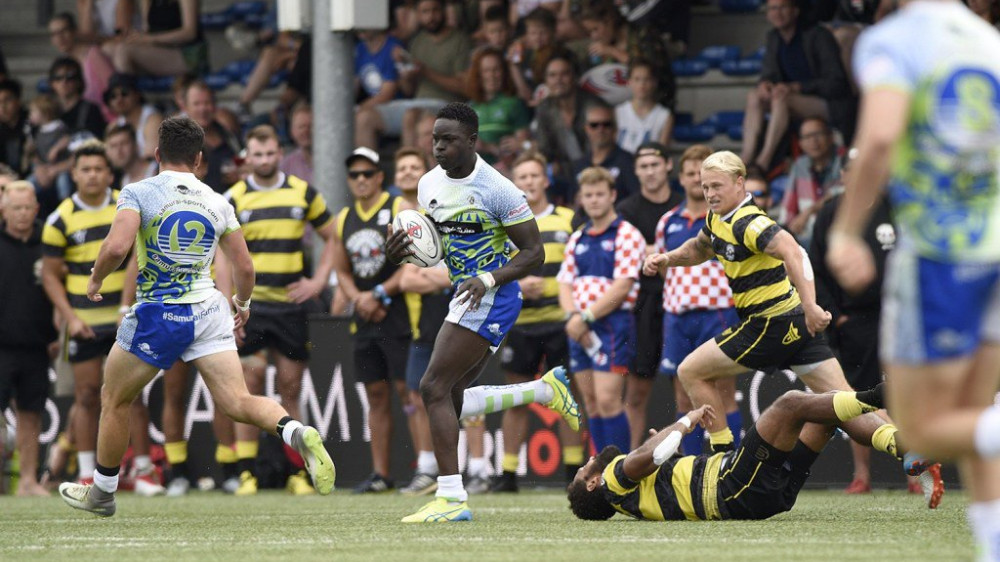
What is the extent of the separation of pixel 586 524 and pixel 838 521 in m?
1.33

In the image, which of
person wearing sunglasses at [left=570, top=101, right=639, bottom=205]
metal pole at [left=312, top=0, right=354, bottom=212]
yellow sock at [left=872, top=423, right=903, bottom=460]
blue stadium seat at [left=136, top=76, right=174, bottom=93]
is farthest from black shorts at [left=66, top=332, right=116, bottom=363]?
yellow sock at [left=872, top=423, right=903, bottom=460]

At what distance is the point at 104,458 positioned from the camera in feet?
28.9

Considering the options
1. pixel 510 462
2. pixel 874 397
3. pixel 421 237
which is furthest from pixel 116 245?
pixel 510 462

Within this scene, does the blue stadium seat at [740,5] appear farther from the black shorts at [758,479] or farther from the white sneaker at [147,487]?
Answer: the black shorts at [758,479]

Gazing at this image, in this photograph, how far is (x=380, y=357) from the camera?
492 inches

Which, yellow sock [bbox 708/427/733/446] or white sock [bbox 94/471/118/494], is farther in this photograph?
yellow sock [bbox 708/427/733/446]

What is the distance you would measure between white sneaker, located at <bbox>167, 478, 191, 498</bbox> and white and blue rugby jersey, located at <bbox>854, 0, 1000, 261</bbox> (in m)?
8.76

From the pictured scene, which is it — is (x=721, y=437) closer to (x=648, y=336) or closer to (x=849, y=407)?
(x=849, y=407)

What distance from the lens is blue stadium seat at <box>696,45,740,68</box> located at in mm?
14992

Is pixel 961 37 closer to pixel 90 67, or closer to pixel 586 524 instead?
pixel 586 524

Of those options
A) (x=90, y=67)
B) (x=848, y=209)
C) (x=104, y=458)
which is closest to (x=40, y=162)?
(x=90, y=67)

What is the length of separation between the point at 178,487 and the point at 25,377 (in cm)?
160

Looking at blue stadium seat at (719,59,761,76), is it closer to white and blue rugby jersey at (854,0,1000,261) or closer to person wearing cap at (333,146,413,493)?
person wearing cap at (333,146,413,493)

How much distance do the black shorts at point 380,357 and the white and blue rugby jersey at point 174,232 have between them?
3.79 m
